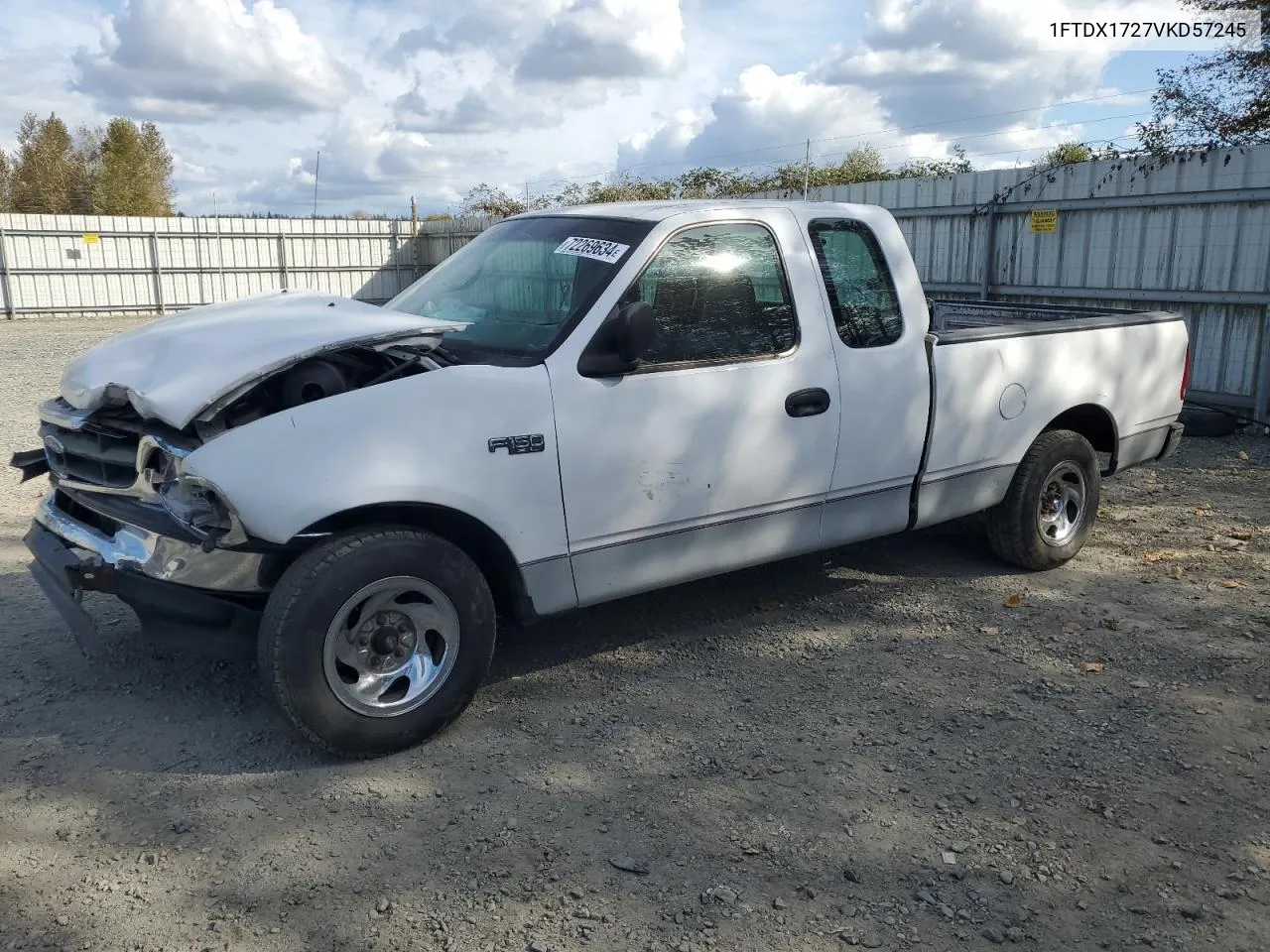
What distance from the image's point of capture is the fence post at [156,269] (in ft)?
86.7

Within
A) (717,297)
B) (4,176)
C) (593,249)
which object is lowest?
(717,297)

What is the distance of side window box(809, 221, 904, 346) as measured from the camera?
15.7ft

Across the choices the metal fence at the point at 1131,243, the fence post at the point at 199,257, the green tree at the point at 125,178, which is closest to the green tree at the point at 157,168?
the green tree at the point at 125,178

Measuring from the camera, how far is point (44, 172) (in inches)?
1944

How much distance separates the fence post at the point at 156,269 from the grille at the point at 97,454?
24714 millimetres

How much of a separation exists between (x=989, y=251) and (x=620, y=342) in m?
9.33

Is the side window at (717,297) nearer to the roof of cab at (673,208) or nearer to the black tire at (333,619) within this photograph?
the roof of cab at (673,208)

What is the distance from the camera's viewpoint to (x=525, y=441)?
3.86 m

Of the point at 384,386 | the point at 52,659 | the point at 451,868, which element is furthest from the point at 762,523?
the point at 52,659

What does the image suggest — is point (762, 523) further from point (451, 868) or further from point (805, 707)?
point (451, 868)

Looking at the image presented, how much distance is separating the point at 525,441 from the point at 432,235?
85.2ft

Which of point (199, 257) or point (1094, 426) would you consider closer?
point (1094, 426)

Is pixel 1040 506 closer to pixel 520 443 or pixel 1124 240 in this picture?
pixel 520 443

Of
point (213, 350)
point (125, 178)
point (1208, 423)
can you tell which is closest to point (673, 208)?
point (213, 350)
